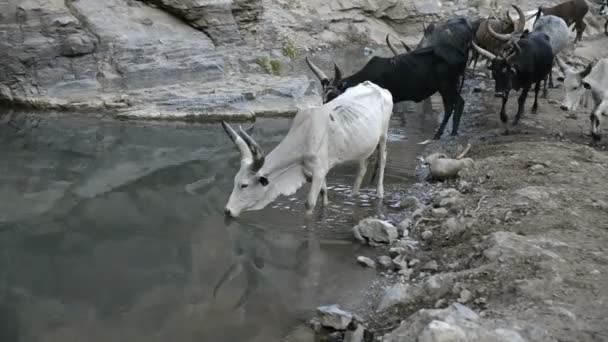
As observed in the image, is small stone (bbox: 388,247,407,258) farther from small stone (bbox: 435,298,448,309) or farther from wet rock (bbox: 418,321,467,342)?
wet rock (bbox: 418,321,467,342)

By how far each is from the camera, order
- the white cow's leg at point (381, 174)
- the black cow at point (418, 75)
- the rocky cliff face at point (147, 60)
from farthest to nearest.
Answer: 1. the rocky cliff face at point (147, 60)
2. the black cow at point (418, 75)
3. the white cow's leg at point (381, 174)

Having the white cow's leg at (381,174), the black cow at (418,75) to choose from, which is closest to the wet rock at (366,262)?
the white cow's leg at (381,174)

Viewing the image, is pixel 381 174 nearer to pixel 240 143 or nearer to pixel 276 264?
pixel 240 143

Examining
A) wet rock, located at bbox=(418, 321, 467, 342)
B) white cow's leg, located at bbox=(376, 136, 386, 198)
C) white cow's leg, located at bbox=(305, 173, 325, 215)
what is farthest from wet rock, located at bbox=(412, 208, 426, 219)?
wet rock, located at bbox=(418, 321, 467, 342)

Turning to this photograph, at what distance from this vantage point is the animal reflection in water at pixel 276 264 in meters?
5.34

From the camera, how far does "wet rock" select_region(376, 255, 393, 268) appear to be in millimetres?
5727

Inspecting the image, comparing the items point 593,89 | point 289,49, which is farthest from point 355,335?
point 289,49

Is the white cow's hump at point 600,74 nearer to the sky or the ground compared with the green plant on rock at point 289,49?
nearer to the sky

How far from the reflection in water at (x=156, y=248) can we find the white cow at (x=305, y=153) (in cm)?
33

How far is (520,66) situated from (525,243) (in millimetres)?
6179

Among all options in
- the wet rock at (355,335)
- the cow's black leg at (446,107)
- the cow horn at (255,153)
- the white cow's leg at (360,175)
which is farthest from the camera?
the cow's black leg at (446,107)

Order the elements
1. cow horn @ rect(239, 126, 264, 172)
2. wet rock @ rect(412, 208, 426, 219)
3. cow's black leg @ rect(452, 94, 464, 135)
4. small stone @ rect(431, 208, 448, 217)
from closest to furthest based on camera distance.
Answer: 1. cow horn @ rect(239, 126, 264, 172)
2. small stone @ rect(431, 208, 448, 217)
3. wet rock @ rect(412, 208, 426, 219)
4. cow's black leg @ rect(452, 94, 464, 135)

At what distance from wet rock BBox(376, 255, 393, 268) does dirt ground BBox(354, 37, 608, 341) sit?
0.22 meters

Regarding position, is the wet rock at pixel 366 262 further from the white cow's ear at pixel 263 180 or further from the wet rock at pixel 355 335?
the wet rock at pixel 355 335
